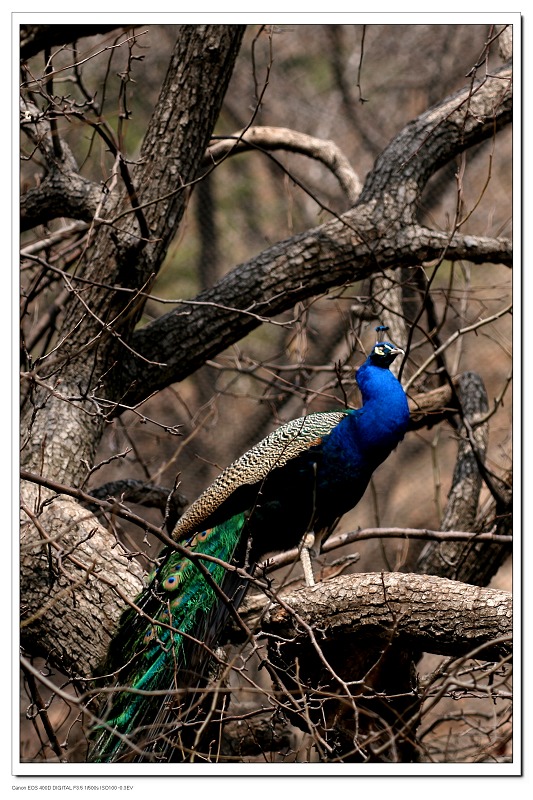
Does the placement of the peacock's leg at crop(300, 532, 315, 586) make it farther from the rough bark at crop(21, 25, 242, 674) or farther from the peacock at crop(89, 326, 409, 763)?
the rough bark at crop(21, 25, 242, 674)

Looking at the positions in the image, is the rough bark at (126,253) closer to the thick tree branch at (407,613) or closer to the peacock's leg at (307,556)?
the peacock's leg at (307,556)

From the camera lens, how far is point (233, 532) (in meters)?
2.60

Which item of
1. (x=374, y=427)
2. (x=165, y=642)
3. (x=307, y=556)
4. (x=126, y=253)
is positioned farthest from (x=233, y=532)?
(x=126, y=253)

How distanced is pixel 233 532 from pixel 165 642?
1.25 feet

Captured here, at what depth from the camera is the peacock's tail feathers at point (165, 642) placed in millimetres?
2236

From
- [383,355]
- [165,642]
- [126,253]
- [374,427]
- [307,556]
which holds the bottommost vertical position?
[165,642]

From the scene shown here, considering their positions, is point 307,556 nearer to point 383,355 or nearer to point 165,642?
point 165,642

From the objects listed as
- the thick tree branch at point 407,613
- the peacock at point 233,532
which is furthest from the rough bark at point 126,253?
the thick tree branch at point 407,613

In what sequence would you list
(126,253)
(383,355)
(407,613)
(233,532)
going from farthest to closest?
(126,253)
(383,355)
(233,532)
(407,613)

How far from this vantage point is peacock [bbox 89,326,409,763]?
90.0 inches

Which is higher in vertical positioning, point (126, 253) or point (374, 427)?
point (126, 253)
